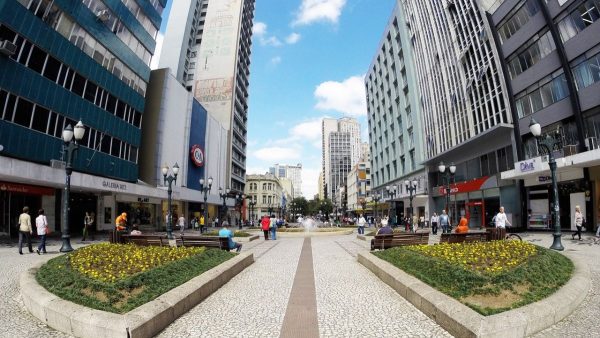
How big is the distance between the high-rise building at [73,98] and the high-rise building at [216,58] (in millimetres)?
34161

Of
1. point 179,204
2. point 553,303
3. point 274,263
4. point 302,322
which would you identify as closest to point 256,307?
point 302,322

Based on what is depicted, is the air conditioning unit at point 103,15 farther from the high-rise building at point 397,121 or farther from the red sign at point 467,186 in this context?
the high-rise building at point 397,121

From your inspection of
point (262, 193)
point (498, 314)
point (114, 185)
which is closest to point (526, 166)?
point (498, 314)

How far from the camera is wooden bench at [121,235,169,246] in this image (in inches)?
516

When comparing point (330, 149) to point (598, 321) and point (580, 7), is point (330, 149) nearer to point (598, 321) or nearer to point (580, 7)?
point (580, 7)

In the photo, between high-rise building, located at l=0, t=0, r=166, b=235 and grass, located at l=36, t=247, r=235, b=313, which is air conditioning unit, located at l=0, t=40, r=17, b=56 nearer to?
high-rise building, located at l=0, t=0, r=166, b=235

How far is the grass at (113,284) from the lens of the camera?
5699mm

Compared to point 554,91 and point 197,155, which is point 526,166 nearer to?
point 554,91

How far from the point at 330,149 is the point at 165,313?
19506cm

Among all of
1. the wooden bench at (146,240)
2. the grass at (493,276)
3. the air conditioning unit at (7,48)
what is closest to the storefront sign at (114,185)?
the air conditioning unit at (7,48)

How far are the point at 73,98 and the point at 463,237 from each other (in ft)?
89.2

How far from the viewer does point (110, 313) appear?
518 centimetres

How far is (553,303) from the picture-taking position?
18.7ft

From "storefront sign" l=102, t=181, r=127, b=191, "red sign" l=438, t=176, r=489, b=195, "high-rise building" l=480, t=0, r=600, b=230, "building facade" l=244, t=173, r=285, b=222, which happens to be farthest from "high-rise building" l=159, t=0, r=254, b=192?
"high-rise building" l=480, t=0, r=600, b=230
